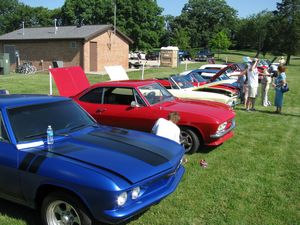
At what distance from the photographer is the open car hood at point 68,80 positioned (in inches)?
417

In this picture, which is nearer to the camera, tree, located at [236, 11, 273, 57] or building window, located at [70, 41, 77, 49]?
building window, located at [70, 41, 77, 49]

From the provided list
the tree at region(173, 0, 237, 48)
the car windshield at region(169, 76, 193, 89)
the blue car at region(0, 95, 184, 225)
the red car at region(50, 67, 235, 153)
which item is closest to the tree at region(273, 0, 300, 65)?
the tree at region(173, 0, 237, 48)

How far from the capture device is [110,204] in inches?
151

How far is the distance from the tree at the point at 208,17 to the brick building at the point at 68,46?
62268mm

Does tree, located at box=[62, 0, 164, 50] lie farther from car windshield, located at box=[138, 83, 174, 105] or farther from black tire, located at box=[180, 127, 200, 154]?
black tire, located at box=[180, 127, 200, 154]

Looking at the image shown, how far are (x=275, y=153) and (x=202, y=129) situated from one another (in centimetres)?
170

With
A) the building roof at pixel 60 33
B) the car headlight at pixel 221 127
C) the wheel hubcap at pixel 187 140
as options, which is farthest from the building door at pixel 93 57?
the car headlight at pixel 221 127

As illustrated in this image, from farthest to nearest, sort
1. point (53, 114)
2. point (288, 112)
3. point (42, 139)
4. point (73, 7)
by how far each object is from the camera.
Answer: point (73, 7)
point (288, 112)
point (53, 114)
point (42, 139)

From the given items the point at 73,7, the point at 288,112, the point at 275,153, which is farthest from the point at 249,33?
the point at 275,153

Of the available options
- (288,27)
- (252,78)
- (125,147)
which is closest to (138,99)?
(125,147)

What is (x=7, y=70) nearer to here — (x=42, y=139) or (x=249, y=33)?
(x=42, y=139)

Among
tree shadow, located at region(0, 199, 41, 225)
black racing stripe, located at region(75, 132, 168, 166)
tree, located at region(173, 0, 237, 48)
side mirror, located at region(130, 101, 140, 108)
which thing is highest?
tree, located at region(173, 0, 237, 48)

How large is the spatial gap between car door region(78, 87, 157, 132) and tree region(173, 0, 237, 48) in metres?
88.5

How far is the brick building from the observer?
105 feet
